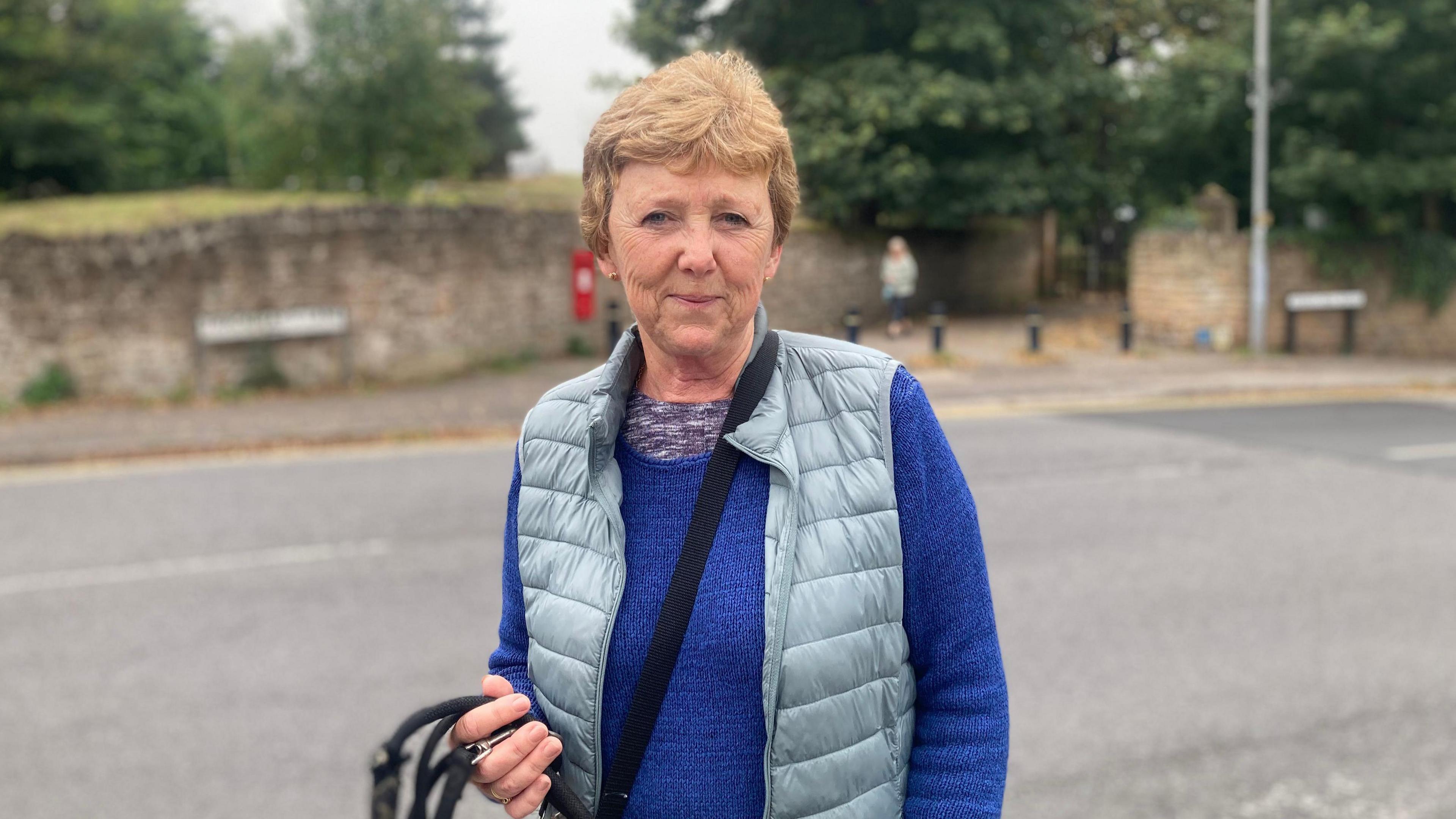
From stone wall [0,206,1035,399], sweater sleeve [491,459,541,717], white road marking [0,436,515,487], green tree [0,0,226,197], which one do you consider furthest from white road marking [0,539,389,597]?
green tree [0,0,226,197]

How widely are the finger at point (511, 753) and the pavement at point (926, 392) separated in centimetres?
1054

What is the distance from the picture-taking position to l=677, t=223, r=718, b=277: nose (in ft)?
6.66

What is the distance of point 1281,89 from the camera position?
792 inches

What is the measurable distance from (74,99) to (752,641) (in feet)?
90.7

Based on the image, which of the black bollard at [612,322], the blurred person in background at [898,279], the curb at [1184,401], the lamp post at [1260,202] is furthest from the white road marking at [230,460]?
the lamp post at [1260,202]

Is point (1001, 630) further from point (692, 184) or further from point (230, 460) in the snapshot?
point (230, 460)

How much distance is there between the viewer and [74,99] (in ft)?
84.0

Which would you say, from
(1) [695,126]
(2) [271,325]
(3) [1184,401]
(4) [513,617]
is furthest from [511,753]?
(3) [1184,401]

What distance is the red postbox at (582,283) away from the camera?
1842cm

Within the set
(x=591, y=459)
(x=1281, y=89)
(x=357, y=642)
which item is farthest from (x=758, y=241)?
(x=1281, y=89)

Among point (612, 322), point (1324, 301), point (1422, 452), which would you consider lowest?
point (1422, 452)

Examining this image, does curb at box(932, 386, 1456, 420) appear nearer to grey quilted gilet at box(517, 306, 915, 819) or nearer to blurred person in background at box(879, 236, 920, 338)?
blurred person in background at box(879, 236, 920, 338)

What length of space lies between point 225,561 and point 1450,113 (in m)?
19.4

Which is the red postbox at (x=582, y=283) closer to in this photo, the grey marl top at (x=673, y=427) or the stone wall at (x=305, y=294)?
the stone wall at (x=305, y=294)
